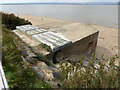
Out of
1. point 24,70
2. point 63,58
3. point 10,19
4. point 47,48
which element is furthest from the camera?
point 10,19

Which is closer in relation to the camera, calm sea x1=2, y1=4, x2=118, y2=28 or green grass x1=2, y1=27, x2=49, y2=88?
green grass x1=2, y1=27, x2=49, y2=88

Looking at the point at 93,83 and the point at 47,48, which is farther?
the point at 47,48

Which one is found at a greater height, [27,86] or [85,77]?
[85,77]

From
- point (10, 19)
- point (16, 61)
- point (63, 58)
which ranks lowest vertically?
point (63, 58)

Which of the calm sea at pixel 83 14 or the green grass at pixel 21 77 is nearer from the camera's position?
the green grass at pixel 21 77

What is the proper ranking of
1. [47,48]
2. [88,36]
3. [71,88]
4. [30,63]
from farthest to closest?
[88,36] → [47,48] → [30,63] → [71,88]

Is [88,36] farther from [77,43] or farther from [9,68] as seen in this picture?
[9,68]

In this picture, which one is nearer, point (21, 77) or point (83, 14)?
point (21, 77)

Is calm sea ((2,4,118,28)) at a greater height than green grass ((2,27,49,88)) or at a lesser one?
greater

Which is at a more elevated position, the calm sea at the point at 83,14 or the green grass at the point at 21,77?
the calm sea at the point at 83,14

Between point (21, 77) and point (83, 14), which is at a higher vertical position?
point (83, 14)

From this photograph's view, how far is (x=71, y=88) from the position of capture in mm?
1864

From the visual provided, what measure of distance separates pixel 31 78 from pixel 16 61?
0.76 m

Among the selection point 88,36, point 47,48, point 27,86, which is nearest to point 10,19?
point 47,48
